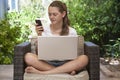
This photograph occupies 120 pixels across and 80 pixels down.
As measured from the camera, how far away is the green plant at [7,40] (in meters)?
5.22

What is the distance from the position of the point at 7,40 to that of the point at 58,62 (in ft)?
8.15

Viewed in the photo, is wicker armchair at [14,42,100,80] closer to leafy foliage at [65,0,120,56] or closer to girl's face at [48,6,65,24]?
girl's face at [48,6,65,24]

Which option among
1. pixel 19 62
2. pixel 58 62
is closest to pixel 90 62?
pixel 58 62

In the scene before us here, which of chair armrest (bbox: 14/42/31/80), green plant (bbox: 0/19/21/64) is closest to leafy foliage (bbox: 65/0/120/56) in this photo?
green plant (bbox: 0/19/21/64)

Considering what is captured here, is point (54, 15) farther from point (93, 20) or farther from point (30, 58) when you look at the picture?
point (93, 20)

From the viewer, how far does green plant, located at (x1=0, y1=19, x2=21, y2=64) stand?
522cm

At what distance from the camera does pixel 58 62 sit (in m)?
3.06

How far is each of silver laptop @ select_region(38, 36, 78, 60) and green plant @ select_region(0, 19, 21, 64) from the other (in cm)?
245

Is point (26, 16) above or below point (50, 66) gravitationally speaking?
above

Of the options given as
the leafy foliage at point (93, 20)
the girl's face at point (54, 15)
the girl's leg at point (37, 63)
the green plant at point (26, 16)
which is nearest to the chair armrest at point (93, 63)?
the girl's leg at point (37, 63)

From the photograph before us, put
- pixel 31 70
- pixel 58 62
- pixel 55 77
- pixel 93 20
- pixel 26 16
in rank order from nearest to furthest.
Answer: pixel 55 77 → pixel 31 70 → pixel 58 62 → pixel 93 20 → pixel 26 16

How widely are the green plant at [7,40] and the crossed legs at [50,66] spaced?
2.25 meters

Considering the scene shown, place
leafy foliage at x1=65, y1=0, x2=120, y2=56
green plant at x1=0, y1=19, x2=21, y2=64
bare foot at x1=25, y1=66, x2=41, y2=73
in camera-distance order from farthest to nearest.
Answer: leafy foliage at x1=65, y1=0, x2=120, y2=56 < green plant at x1=0, y1=19, x2=21, y2=64 < bare foot at x1=25, y1=66, x2=41, y2=73

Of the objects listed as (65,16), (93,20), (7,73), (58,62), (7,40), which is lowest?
(7,73)
